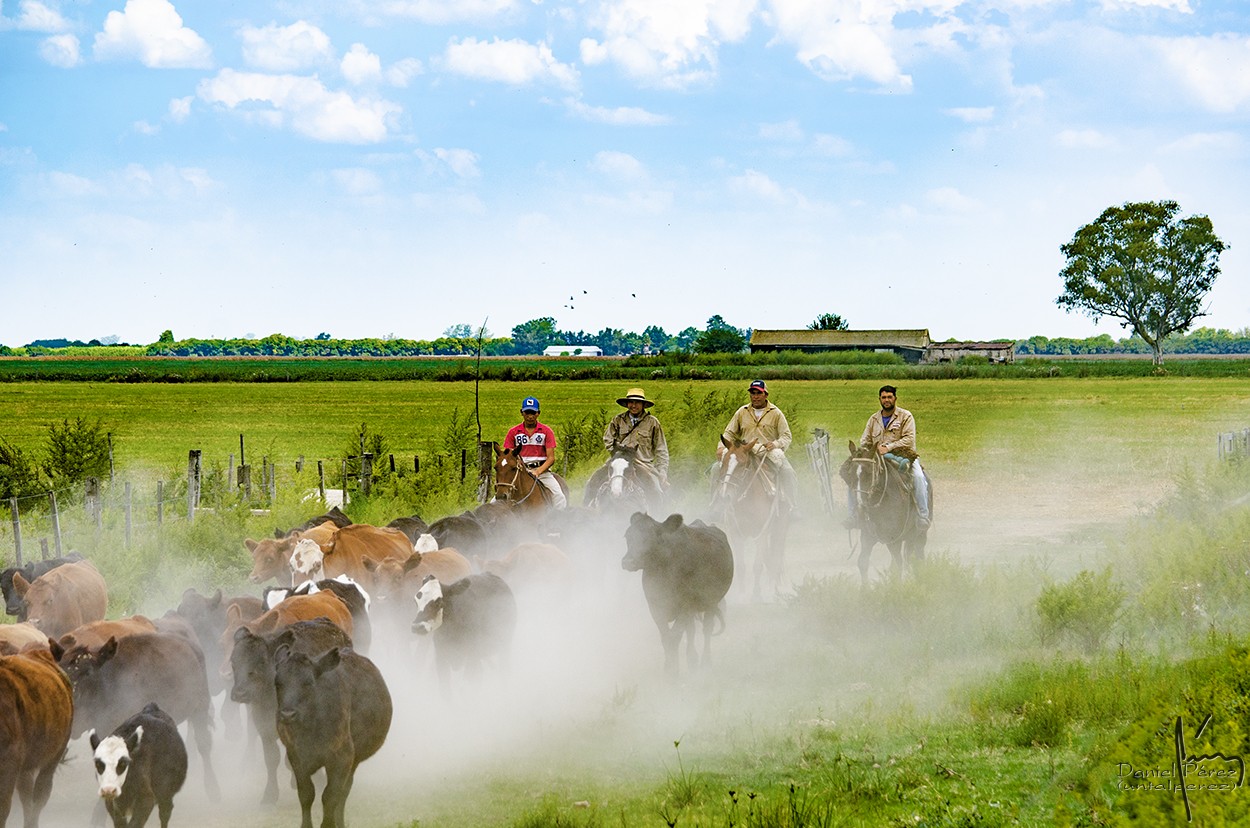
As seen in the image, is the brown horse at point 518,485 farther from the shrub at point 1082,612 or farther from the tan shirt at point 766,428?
the shrub at point 1082,612

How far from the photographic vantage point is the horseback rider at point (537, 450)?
16.4 metres

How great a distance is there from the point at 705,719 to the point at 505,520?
5898 millimetres

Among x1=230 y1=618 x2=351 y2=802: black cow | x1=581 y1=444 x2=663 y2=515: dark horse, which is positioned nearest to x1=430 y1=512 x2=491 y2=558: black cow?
x1=581 y1=444 x2=663 y2=515: dark horse

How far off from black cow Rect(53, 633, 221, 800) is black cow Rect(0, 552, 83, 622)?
2624 millimetres

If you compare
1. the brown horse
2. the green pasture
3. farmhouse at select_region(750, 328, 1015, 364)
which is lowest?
the green pasture

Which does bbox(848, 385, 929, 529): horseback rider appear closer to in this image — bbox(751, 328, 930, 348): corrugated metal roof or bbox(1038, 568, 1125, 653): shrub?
bbox(1038, 568, 1125, 653): shrub

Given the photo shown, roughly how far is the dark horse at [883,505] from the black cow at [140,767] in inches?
393

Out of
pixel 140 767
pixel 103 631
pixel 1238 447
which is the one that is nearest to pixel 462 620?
pixel 103 631

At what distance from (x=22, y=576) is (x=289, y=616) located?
3.65 metres

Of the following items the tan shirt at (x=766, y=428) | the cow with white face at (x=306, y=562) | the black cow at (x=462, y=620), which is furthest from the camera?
the tan shirt at (x=766, y=428)

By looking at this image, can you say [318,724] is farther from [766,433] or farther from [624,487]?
[766,433]

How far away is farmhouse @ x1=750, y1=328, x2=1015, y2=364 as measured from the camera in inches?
4156

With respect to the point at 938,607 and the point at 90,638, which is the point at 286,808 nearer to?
the point at 90,638

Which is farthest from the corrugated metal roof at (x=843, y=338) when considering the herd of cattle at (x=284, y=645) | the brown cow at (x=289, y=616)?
the brown cow at (x=289, y=616)
